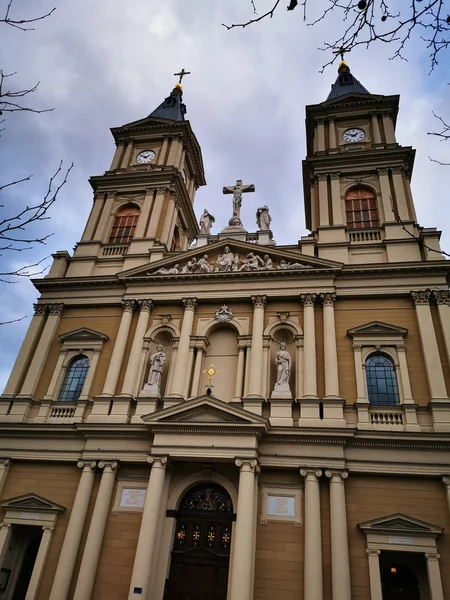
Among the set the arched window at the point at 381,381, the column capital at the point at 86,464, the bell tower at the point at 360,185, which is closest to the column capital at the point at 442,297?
the bell tower at the point at 360,185

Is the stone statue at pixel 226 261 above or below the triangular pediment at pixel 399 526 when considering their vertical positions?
above

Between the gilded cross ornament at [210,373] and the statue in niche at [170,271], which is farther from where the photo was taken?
the statue in niche at [170,271]

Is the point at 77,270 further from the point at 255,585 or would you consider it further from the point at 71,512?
the point at 255,585

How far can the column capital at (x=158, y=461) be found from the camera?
1468 cm

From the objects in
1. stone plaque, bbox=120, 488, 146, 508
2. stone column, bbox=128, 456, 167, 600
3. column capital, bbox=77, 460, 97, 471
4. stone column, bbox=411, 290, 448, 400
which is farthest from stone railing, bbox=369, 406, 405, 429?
column capital, bbox=77, 460, 97, 471

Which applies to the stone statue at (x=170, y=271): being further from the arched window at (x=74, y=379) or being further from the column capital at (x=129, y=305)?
the arched window at (x=74, y=379)

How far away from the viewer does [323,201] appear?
2127 centimetres

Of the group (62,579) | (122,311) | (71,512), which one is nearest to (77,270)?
(122,311)

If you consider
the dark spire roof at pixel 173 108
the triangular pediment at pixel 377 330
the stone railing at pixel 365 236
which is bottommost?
the triangular pediment at pixel 377 330

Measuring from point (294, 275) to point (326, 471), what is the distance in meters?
7.40

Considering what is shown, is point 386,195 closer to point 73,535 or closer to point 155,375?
point 155,375

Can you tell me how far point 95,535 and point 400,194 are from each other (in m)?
17.5

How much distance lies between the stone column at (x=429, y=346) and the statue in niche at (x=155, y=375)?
29.9 feet

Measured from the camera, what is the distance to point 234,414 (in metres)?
14.7
